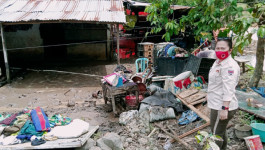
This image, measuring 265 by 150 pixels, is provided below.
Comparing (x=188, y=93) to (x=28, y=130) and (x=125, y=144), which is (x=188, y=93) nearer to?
(x=125, y=144)

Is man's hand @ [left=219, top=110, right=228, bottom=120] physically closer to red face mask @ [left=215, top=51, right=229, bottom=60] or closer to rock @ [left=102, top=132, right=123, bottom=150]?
red face mask @ [left=215, top=51, right=229, bottom=60]

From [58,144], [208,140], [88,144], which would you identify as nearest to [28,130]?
[58,144]

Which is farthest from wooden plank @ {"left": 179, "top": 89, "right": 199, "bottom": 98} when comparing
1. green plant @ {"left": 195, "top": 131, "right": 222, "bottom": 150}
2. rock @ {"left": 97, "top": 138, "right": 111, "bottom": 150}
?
green plant @ {"left": 195, "top": 131, "right": 222, "bottom": 150}

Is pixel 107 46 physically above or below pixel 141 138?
above

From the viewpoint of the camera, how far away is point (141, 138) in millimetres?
4598

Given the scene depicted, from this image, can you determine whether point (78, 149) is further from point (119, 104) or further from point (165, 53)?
point (165, 53)

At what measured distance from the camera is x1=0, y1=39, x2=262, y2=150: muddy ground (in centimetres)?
453

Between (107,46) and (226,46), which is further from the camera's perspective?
(107,46)

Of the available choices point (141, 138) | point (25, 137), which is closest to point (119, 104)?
→ point (141, 138)

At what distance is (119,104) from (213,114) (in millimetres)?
3664

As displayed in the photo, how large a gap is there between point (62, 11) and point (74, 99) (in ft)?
14.0

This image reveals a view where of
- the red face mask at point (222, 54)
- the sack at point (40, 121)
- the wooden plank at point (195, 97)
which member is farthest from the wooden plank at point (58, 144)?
the red face mask at point (222, 54)

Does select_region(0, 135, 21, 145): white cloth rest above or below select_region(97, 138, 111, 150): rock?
above

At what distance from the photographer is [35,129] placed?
424 centimetres
